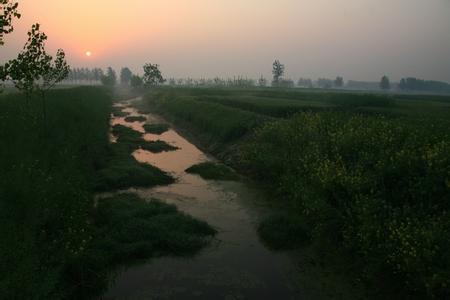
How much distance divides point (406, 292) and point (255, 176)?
1216cm

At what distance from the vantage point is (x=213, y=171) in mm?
21172

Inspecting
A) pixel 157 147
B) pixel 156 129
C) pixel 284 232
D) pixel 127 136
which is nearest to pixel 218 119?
pixel 157 147

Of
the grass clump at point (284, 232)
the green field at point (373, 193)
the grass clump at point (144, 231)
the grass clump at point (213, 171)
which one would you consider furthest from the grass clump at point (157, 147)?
the grass clump at point (284, 232)

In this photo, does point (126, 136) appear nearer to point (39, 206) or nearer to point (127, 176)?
point (127, 176)

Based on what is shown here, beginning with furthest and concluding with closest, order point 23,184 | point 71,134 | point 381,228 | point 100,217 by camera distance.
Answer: point 71,134
point 100,217
point 23,184
point 381,228

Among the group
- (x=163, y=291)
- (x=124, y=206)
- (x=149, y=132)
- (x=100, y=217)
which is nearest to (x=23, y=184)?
(x=100, y=217)

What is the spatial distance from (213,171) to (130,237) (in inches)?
383

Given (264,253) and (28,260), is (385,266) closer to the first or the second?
(264,253)

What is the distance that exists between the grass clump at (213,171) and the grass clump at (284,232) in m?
7.08

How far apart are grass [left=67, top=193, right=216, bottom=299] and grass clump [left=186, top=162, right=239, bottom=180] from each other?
19.4 ft

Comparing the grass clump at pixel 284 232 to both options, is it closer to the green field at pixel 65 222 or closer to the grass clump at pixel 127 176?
the green field at pixel 65 222

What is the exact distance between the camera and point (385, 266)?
32.0 feet

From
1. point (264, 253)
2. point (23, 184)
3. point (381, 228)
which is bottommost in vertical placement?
point (264, 253)

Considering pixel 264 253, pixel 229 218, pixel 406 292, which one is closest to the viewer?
pixel 406 292
